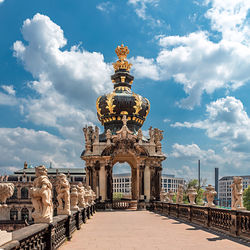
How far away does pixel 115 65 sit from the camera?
41.0 metres

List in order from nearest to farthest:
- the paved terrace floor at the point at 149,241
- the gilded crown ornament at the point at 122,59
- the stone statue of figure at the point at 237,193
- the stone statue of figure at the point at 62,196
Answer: the paved terrace floor at the point at 149,241 < the stone statue of figure at the point at 62,196 < the stone statue of figure at the point at 237,193 < the gilded crown ornament at the point at 122,59

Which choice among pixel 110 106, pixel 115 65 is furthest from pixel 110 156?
pixel 115 65

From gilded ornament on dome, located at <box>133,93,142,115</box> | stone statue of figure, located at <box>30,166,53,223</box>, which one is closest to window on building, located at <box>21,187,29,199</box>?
gilded ornament on dome, located at <box>133,93,142,115</box>

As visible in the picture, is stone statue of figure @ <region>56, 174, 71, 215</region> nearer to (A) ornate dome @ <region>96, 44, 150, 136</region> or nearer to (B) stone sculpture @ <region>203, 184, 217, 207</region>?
(B) stone sculpture @ <region>203, 184, 217, 207</region>

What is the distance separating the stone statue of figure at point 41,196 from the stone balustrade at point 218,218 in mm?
8071

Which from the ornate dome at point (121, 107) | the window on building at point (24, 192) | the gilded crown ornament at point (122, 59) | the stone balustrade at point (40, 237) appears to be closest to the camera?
the stone balustrade at point (40, 237)

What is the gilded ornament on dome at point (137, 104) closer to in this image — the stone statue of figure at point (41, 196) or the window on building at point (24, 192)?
the stone statue of figure at point (41, 196)

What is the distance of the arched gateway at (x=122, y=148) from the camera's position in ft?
109

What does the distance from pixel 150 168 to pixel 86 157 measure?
21.6 feet

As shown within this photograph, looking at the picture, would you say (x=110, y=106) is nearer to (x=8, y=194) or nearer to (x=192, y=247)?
(x=192, y=247)

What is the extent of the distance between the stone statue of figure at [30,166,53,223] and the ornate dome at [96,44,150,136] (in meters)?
27.2

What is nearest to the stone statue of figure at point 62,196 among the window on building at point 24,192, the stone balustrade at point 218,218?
the stone balustrade at point 218,218

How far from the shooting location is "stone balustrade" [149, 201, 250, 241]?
1360cm

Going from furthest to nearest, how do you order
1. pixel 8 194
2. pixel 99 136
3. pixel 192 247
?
pixel 99 136, pixel 192 247, pixel 8 194
